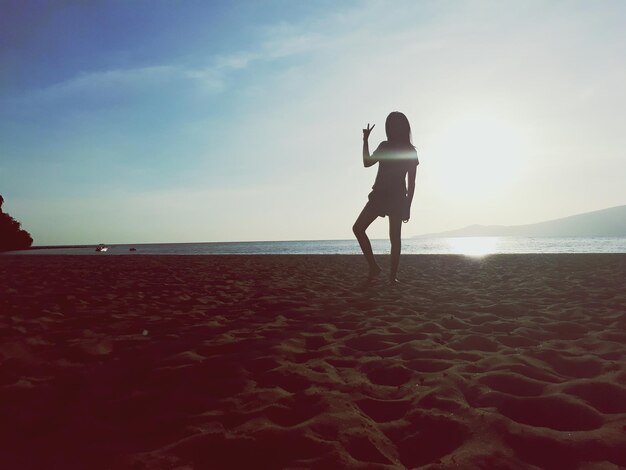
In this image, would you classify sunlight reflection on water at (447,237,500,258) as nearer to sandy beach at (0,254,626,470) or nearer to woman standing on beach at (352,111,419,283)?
woman standing on beach at (352,111,419,283)

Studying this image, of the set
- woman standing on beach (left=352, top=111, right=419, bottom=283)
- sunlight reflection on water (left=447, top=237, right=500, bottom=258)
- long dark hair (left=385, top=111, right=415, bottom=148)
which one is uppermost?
long dark hair (left=385, top=111, right=415, bottom=148)

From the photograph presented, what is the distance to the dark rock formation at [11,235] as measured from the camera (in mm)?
60094

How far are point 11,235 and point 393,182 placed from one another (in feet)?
240

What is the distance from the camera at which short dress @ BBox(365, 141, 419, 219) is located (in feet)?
22.1

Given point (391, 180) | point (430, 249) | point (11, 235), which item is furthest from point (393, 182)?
point (11, 235)

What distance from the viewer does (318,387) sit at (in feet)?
7.97

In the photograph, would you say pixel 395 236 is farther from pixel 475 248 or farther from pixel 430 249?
pixel 475 248

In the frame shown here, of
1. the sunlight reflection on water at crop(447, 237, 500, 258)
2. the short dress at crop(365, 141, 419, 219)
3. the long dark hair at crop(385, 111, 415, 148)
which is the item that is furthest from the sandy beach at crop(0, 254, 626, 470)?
the sunlight reflection on water at crop(447, 237, 500, 258)

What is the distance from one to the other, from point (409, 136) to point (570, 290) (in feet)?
11.6

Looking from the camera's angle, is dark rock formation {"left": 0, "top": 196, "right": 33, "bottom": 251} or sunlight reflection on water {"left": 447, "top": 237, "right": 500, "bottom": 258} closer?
sunlight reflection on water {"left": 447, "top": 237, "right": 500, "bottom": 258}

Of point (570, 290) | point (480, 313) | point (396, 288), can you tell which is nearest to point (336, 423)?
point (480, 313)

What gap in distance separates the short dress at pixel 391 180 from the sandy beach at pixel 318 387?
2.17 metres

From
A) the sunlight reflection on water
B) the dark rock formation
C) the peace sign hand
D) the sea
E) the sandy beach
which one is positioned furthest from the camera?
the dark rock formation

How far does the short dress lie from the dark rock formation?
7013cm
